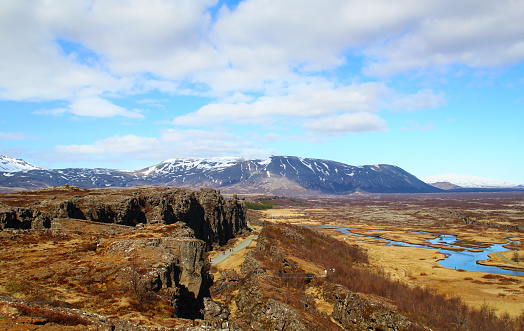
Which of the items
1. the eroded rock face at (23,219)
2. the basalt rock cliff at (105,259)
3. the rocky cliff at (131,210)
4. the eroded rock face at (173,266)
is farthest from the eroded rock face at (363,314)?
the eroded rock face at (23,219)

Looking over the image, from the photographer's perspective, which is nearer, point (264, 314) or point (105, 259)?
point (105, 259)

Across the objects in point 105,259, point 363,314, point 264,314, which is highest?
point 105,259

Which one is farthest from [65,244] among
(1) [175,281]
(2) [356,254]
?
(2) [356,254]

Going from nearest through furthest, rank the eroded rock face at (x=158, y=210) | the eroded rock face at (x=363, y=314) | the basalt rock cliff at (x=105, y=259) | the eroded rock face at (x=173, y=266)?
1. the basalt rock cliff at (x=105, y=259)
2. the eroded rock face at (x=173, y=266)
3. the eroded rock face at (x=363, y=314)
4. the eroded rock face at (x=158, y=210)

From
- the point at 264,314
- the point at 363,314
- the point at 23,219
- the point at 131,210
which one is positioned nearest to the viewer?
the point at 264,314

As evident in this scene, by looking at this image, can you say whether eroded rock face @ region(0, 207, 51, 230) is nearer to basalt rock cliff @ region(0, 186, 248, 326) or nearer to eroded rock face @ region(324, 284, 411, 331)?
basalt rock cliff @ region(0, 186, 248, 326)

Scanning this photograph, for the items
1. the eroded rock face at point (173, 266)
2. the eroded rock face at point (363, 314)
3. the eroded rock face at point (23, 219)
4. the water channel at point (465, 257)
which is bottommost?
the water channel at point (465, 257)

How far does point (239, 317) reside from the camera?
113 feet

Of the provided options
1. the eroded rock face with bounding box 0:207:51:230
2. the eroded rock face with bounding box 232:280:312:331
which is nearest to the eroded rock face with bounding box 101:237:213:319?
the eroded rock face with bounding box 232:280:312:331

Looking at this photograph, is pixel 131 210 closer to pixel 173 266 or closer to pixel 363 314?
pixel 173 266

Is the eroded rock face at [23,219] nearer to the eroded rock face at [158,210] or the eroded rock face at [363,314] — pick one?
the eroded rock face at [158,210]

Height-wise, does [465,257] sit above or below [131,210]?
below

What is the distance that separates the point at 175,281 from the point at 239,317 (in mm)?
14187

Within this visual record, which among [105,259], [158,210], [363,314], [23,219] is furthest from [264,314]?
[23,219]
